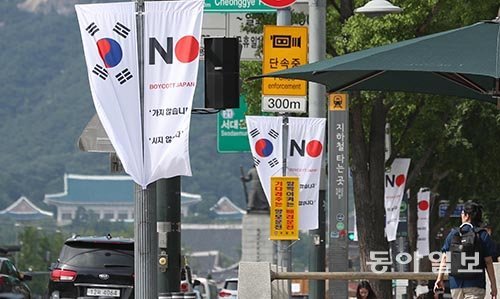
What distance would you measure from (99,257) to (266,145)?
168 inches

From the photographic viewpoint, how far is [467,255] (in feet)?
50.3

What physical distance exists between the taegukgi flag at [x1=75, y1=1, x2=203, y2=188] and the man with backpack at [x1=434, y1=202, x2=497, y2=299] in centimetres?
406

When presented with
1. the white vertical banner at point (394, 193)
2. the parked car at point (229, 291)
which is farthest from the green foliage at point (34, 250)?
the white vertical banner at point (394, 193)

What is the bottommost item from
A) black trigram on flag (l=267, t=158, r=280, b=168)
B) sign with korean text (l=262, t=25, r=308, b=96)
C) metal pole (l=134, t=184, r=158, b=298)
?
metal pole (l=134, t=184, r=158, b=298)

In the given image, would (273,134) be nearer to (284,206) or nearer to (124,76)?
(284,206)

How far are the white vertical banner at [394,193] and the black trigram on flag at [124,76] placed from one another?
21.5 m

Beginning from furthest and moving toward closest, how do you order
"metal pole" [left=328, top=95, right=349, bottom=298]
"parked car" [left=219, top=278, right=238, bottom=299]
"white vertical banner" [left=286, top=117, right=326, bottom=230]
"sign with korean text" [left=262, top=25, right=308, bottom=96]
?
"parked car" [left=219, top=278, right=238, bottom=299], "white vertical banner" [left=286, top=117, right=326, bottom=230], "sign with korean text" [left=262, top=25, right=308, bottom=96], "metal pole" [left=328, top=95, right=349, bottom=298]

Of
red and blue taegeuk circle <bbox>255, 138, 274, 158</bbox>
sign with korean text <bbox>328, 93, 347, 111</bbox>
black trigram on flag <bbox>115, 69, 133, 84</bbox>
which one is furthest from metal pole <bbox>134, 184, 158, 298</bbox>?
red and blue taegeuk circle <bbox>255, 138, 274, 158</bbox>

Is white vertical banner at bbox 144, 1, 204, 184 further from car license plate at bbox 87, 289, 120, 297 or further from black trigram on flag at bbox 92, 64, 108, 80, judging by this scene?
car license plate at bbox 87, 289, 120, 297

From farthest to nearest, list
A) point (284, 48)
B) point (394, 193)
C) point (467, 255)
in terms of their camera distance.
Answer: point (394, 193) → point (284, 48) → point (467, 255)

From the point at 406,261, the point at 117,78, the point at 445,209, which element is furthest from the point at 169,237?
the point at 445,209

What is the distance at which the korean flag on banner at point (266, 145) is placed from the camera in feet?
70.6

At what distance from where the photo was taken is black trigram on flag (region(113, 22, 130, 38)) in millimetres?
12508

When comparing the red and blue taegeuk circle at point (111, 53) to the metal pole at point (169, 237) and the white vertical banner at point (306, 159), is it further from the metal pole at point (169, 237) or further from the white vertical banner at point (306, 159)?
the white vertical banner at point (306, 159)
